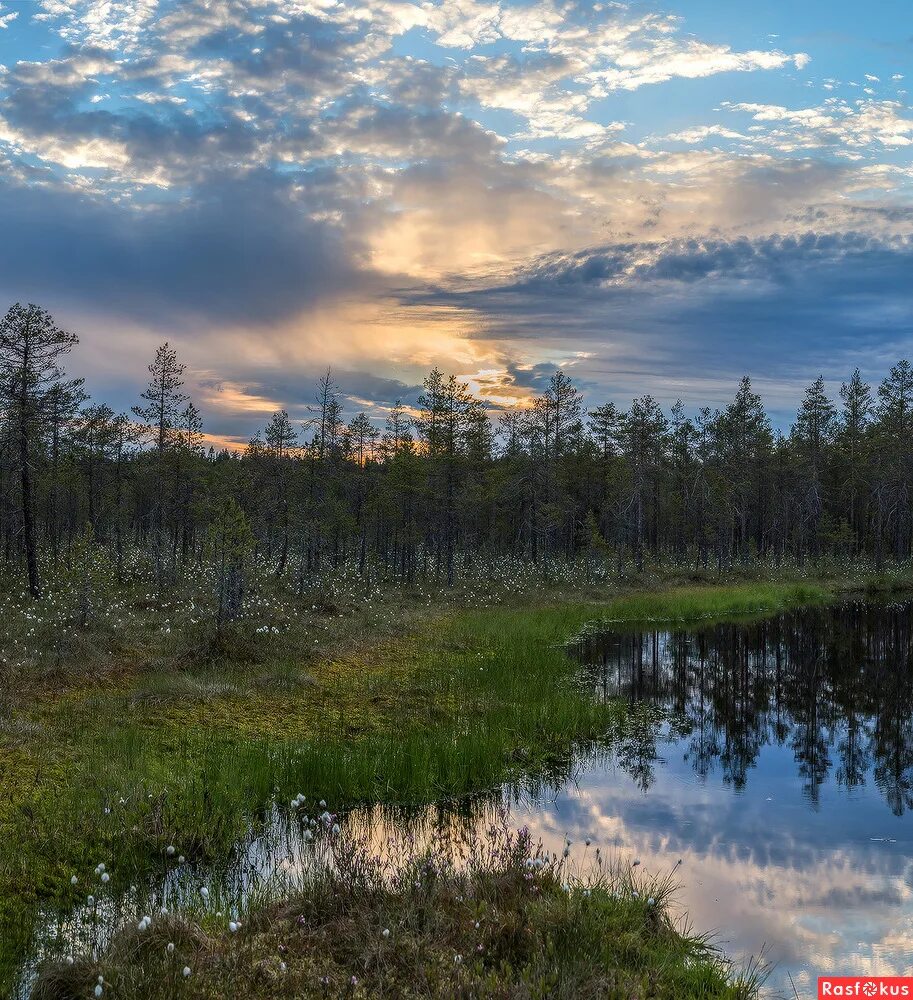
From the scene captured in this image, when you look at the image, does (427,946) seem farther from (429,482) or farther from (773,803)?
(429,482)

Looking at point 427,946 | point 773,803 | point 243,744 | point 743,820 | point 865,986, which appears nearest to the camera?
point 427,946

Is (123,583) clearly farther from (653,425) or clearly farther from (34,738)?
(653,425)

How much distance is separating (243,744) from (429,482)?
33197 mm

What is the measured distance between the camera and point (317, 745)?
34.2ft

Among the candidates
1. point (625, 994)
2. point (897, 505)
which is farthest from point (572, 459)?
point (625, 994)

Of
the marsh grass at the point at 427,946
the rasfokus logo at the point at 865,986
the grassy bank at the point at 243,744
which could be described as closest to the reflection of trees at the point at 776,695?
the grassy bank at the point at 243,744

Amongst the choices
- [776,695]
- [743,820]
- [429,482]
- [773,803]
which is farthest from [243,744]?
[429,482]

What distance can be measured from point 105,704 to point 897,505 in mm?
55240

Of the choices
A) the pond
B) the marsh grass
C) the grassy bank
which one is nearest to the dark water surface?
the pond

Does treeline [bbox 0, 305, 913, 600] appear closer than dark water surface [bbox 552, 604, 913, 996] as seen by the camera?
No

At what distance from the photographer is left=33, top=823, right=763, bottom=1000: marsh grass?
4.89 meters

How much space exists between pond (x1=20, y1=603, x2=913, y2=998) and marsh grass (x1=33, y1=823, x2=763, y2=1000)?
0.79 metres

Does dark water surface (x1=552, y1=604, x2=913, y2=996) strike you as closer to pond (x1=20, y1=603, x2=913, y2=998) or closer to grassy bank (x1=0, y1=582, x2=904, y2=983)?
pond (x1=20, y1=603, x2=913, y2=998)

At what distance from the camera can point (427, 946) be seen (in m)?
5.34
